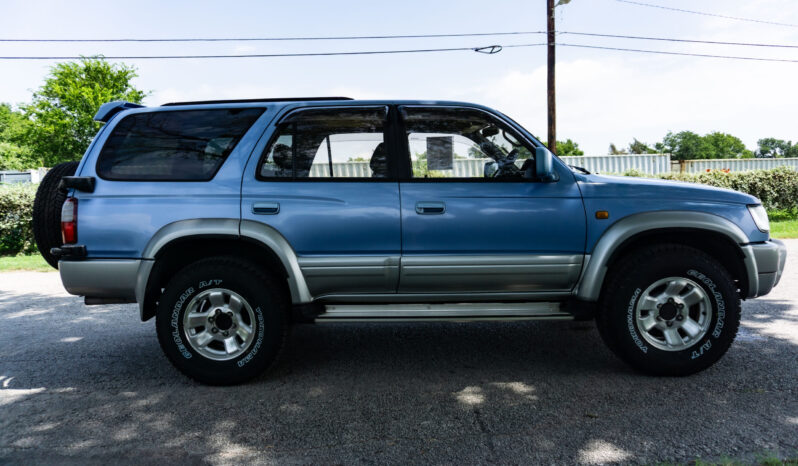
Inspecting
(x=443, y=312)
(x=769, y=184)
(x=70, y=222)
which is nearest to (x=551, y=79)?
(x=769, y=184)

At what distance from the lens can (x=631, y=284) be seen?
3.87 meters

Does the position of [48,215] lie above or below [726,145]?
below

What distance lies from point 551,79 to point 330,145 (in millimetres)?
15177

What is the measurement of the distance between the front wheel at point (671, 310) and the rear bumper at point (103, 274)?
335cm

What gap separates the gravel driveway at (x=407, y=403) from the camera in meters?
2.89

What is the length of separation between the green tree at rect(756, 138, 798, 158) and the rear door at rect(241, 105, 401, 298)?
430 ft

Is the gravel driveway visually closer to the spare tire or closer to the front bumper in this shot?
the front bumper

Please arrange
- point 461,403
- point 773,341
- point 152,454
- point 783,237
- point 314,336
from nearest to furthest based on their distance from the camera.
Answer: point 152,454 → point 461,403 → point 773,341 → point 314,336 → point 783,237

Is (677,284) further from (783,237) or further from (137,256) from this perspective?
(783,237)

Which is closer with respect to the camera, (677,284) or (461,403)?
(461,403)

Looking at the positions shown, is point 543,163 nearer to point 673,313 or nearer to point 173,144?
point 673,313

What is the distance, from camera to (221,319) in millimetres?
3924

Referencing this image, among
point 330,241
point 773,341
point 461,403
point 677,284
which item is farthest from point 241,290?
point 773,341

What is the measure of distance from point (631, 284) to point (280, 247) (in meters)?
2.47
